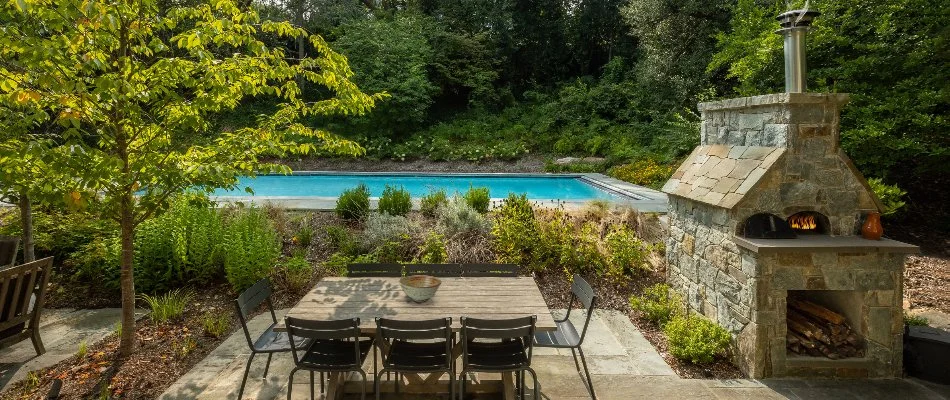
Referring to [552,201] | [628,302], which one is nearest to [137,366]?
[628,302]

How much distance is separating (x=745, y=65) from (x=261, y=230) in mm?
7910

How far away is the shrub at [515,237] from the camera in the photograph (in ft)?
19.5

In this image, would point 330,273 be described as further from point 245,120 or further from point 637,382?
point 245,120

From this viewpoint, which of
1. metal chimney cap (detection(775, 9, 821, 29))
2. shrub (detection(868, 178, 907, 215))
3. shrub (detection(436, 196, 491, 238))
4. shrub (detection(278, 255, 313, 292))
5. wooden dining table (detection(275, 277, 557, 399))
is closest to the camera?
wooden dining table (detection(275, 277, 557, 399))

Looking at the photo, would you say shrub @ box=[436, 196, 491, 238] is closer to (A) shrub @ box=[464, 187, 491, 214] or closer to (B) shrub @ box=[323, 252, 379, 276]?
(A) shrub @ box=[464, 187, 491, 214]

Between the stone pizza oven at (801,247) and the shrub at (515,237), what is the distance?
2.41 m

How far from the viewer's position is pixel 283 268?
5.66 meters

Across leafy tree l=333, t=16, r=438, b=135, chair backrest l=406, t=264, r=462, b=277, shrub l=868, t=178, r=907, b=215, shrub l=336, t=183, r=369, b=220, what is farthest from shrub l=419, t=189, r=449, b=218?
leafy tree l=333, t=16, r=438, b=135

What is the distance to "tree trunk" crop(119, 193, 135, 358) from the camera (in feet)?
12.7

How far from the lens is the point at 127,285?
3.95 metres

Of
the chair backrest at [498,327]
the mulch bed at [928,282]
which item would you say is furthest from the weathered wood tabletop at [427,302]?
the mulch bed at [928,282]

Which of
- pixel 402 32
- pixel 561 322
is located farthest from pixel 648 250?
pixel 402 32

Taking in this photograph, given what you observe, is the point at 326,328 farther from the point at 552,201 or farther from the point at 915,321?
the point at 552,201

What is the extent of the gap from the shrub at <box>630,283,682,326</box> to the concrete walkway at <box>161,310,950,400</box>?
0.80m
